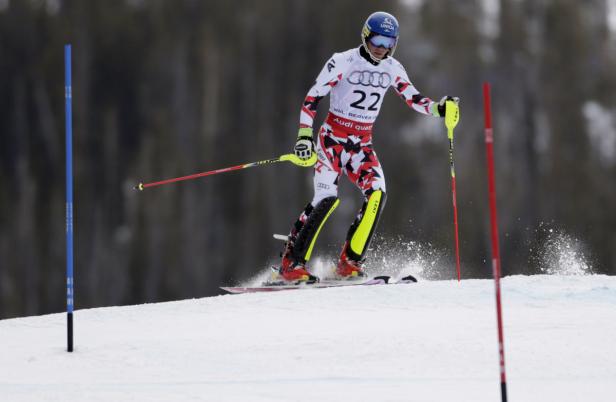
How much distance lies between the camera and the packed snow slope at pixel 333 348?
426 centimetres

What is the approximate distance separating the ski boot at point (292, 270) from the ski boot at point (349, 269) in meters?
0.23

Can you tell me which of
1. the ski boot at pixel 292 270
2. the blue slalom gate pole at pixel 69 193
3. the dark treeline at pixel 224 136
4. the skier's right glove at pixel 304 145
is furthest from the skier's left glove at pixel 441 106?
the dark treeline at pixel 224 136

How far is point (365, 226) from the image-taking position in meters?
7.68

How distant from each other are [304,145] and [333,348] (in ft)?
8.70

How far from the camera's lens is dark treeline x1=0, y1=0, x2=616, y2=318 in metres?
26.3

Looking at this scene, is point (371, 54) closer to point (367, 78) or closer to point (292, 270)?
point (367, 78)

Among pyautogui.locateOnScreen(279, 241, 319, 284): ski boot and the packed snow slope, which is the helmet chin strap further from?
the packed snow slope

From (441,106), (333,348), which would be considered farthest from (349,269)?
(333,348)

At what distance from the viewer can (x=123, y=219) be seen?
92.4 feet

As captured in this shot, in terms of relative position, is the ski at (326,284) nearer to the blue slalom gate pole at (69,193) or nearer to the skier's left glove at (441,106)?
the skier's left glove at (441,106)

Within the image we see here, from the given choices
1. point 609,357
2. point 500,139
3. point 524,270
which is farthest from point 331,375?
point 500,139

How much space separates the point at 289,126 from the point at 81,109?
20.5 feet

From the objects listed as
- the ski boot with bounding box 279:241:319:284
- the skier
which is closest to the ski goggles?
the skier

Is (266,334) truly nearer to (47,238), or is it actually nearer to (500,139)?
(500,139)
